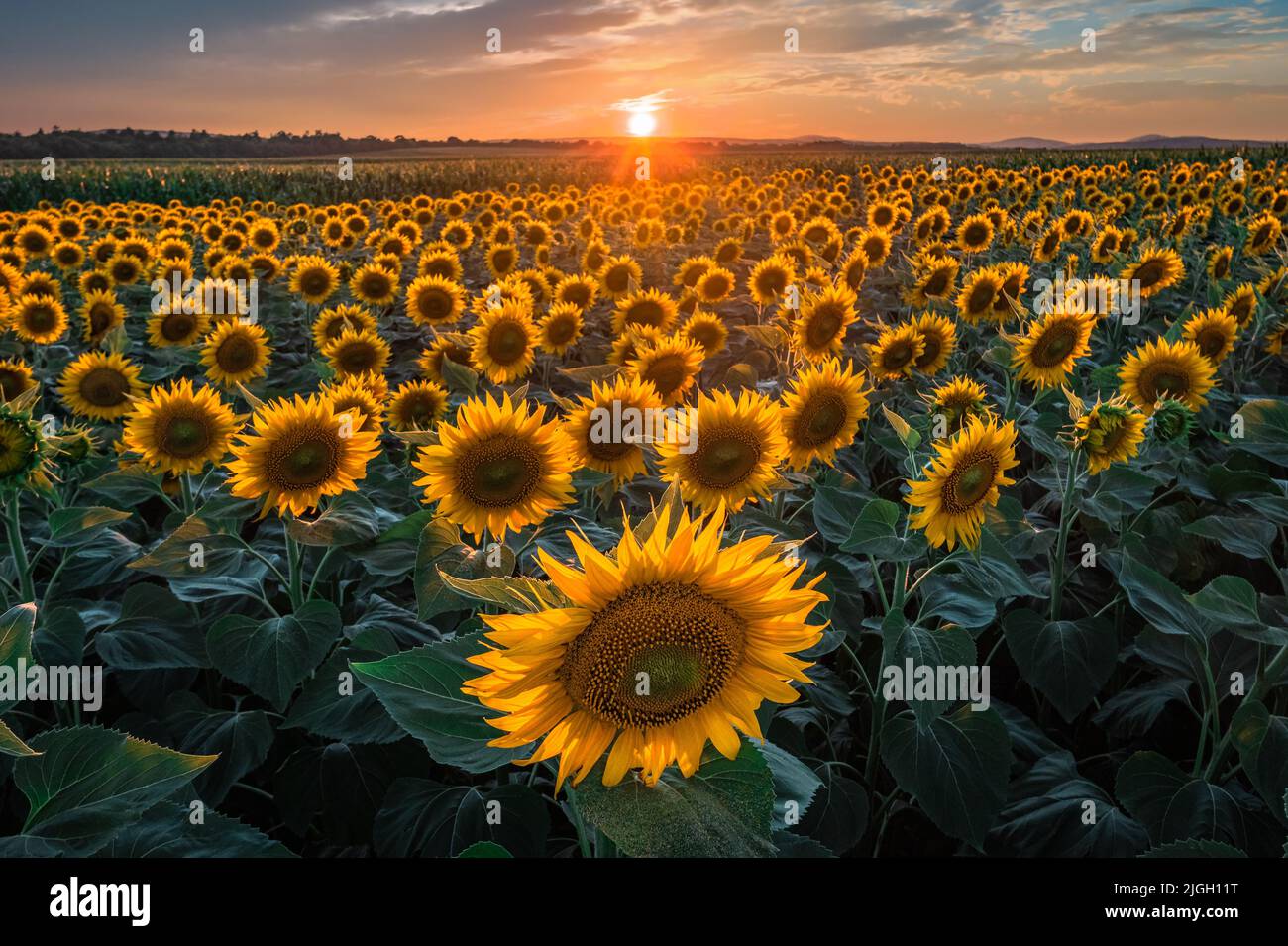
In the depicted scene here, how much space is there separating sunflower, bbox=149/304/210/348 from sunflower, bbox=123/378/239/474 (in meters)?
3.44

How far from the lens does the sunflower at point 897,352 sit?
5258mm

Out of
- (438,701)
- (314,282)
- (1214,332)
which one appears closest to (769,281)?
(1214,332)

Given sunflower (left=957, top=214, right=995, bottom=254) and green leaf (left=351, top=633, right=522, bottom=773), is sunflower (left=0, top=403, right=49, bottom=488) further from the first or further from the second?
sunflower (left=957, top=214, right=995, bottom=254)

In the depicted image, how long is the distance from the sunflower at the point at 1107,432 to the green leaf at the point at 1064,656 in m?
Result: 0.67

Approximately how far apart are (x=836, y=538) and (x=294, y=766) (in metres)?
2.13

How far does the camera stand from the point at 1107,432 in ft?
10.7

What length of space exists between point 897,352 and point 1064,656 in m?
2.49

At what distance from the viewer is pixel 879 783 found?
11.5 ft

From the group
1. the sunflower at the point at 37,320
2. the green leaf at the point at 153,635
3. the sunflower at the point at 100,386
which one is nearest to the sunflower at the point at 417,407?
the green leaf at the point at 153,635

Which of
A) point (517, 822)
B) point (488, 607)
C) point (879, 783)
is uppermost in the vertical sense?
point (488, 607)

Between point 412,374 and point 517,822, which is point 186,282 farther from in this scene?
point 517,822

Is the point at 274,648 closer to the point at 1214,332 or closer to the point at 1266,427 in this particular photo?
the point at 1266,427

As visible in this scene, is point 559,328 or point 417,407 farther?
point 559,328
